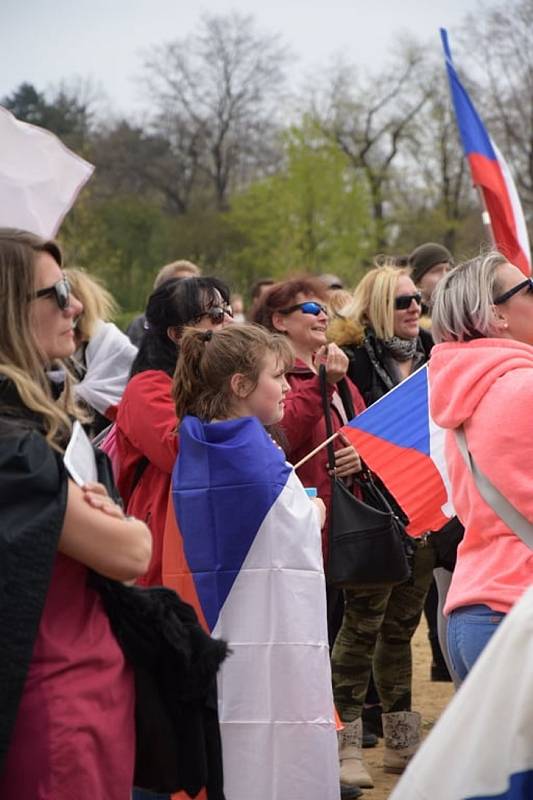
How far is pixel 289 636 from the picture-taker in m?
4.13

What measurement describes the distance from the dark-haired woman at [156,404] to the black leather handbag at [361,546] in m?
0.94

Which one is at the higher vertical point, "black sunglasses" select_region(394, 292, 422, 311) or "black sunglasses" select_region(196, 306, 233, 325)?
"black sunglasses" select_region(196, 306, 233, 325)

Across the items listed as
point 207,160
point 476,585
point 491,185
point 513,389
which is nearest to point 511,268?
point 513,389

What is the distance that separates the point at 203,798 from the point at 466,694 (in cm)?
185

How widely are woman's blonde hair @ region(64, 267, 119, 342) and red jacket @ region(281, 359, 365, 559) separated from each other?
1.51 meters

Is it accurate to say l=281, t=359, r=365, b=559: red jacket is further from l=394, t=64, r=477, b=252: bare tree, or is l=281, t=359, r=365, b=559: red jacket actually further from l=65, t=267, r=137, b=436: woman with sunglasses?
l=394, t=64, r=477, b=252: bare tree

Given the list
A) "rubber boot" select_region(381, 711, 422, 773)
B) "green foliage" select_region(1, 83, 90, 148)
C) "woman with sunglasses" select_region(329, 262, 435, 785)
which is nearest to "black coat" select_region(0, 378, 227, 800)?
"woman with sunglasses" select_region(329, 262, 435, 785)

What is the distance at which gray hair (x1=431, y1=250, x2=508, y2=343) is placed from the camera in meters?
3.89

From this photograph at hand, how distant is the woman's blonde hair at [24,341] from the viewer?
2836mm

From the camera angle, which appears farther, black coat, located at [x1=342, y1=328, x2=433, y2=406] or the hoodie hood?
black coat, located at [x1=342, y1=328, x2=433, y2=406]

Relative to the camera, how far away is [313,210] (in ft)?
120

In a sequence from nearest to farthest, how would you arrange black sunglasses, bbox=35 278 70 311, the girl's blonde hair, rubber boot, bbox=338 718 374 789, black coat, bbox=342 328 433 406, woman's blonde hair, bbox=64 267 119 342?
black sunglasses, bbox=35 278 70 311 → the girl's blonde hair → rubber boot, bbox=338 718 374 789 → black coat, bbox=342 328 433 406 → woman's blonde hair, bbox=64 267 119 342

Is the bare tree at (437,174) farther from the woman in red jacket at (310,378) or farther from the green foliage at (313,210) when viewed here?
the woman in red jacket at (310,378)

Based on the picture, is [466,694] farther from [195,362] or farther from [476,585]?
[195,362]
